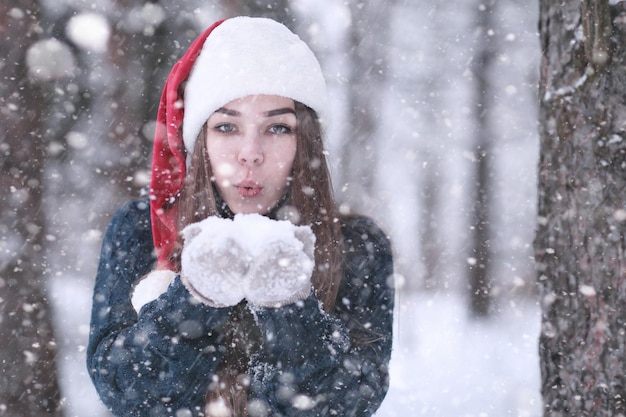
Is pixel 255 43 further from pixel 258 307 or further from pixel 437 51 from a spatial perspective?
pixel 437 51

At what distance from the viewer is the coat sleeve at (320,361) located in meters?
1.97

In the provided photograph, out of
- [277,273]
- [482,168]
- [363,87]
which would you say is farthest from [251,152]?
[482,168]

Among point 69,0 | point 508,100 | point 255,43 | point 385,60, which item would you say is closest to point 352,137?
point 385,60

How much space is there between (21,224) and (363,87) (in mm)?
7790

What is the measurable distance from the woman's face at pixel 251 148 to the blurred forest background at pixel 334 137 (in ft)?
1.97

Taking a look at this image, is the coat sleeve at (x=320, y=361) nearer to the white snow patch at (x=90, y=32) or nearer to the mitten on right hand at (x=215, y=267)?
the mitten on right hand at (x=215, y=267)

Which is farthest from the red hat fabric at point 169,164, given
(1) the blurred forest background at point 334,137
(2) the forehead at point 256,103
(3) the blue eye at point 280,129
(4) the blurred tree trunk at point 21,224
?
(4) the blurred tree trunk at point 21,224

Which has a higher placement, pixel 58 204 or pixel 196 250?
pixel 58 204

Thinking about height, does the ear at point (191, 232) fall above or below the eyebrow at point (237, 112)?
below

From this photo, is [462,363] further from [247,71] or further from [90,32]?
[247,71]

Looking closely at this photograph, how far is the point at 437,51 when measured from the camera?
35.6 ft

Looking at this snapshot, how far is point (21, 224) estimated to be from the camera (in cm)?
374

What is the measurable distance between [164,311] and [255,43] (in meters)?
1.11

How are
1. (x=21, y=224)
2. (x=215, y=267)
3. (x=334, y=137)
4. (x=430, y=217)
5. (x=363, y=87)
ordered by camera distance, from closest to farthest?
(x=215, y=267) < (x=21, y=224) < (x=334, y=137) < (x=363, y=87) < (x=430, y=217)
